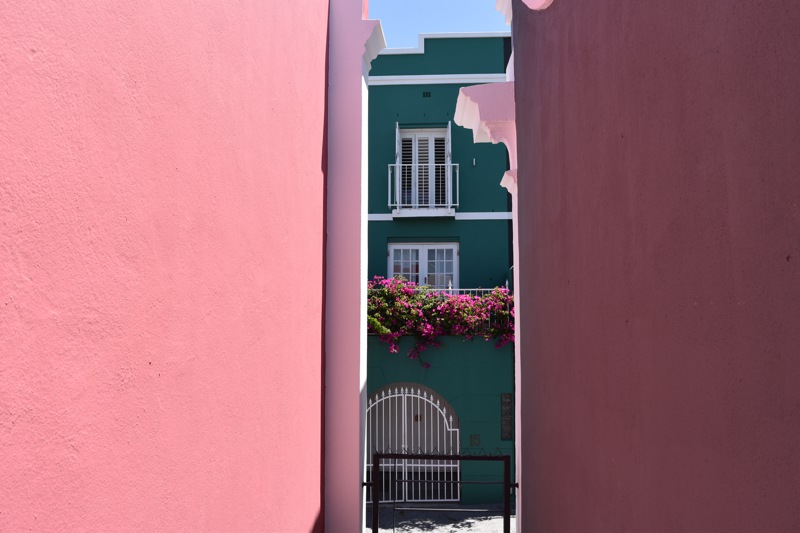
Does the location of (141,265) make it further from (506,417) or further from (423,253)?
(423,253)

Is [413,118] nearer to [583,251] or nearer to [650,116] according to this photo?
[583,251]

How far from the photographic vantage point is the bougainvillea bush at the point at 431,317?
507 inches

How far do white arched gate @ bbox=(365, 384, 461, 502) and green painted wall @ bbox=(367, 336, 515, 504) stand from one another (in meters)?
0.25

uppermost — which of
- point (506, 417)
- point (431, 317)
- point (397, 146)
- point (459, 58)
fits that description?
point (459, 58)

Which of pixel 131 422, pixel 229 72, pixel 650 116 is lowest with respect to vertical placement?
pixel 131 422

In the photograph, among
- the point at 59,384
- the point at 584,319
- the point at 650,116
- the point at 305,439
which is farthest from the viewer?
the point at 305,439

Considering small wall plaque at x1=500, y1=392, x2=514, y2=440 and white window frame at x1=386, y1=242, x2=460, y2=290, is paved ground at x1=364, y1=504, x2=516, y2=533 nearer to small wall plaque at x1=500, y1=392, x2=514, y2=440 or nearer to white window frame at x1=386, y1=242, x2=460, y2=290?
small wall plaque at x1=500, y1=392, x2=514, y2=440

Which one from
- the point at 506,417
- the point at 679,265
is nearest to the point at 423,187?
the point at 506,417

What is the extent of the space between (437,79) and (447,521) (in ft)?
32.3

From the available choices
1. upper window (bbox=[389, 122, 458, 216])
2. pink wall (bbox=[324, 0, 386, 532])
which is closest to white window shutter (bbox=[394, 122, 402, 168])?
upper window (bbox=[389, 122, 458, 216])

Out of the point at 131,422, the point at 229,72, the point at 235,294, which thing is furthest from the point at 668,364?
the point at 229,72

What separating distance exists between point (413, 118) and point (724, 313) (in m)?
15.2

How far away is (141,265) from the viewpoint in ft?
6.97

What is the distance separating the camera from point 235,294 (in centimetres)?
313
